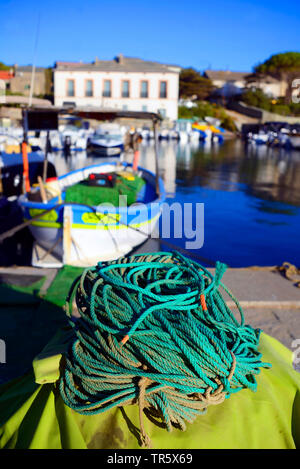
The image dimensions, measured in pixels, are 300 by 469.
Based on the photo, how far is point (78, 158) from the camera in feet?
102

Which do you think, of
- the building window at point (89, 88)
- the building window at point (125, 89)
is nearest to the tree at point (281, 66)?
the building window at point (125, 89)

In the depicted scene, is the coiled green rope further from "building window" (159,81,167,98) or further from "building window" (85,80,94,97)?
"building window" (85,80,94,97)

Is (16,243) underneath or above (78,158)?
underneath

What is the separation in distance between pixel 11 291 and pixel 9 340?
1433 mm

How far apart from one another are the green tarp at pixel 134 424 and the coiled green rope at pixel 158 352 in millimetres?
75

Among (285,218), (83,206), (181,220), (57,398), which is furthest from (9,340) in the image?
(285,218)

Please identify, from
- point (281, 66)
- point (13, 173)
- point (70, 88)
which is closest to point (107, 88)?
point (70, 88)

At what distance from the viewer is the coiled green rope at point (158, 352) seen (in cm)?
233

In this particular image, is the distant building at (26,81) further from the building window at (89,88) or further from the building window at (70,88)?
the building window at (89,88)

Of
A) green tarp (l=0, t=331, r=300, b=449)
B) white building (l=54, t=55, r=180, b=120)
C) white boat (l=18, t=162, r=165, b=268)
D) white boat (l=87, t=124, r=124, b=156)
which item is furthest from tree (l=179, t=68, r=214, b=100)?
green tarp (l=0, t=331, r=300, b=449)

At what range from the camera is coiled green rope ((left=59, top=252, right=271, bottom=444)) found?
91.8 inches

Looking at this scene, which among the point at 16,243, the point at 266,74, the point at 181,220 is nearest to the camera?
the point at 16,243

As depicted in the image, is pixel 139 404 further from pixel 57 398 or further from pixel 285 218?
pixel 285 218

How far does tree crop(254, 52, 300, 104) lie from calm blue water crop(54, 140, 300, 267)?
50032mm
